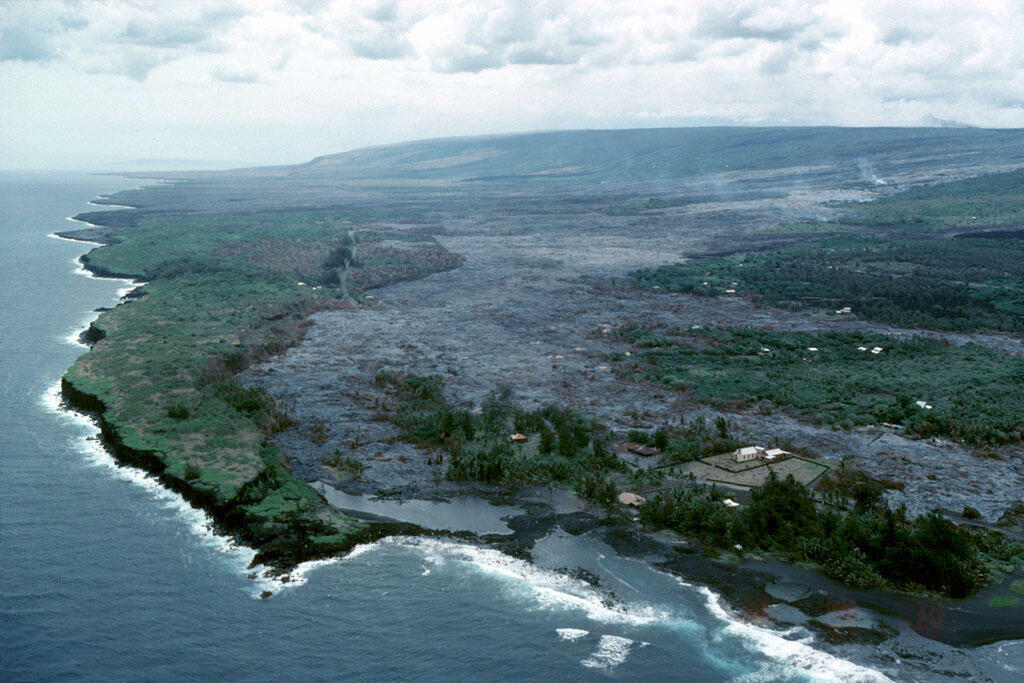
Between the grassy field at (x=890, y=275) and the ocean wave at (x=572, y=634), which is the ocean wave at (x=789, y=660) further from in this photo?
the grassy field at (x=890, y=275)

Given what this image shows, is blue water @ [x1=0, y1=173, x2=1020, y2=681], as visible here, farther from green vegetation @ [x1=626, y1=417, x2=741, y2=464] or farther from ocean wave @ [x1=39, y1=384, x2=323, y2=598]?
green vegetation @ [x1=626, y1=417, x2=741, y2=464]

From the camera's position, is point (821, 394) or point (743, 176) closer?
point (821, 394)

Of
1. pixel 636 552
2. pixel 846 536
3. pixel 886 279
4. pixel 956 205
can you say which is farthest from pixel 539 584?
pixel 956 205

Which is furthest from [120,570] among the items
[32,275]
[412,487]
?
[32,275]

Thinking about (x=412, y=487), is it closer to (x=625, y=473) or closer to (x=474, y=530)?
(x=474, y=530)

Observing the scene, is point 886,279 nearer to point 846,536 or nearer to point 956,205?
point 846,536

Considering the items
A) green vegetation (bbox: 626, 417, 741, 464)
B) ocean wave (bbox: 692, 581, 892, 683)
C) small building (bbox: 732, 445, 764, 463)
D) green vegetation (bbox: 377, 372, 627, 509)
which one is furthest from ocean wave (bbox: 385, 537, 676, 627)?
small building (bbox: 732, 445, 764, 463)
